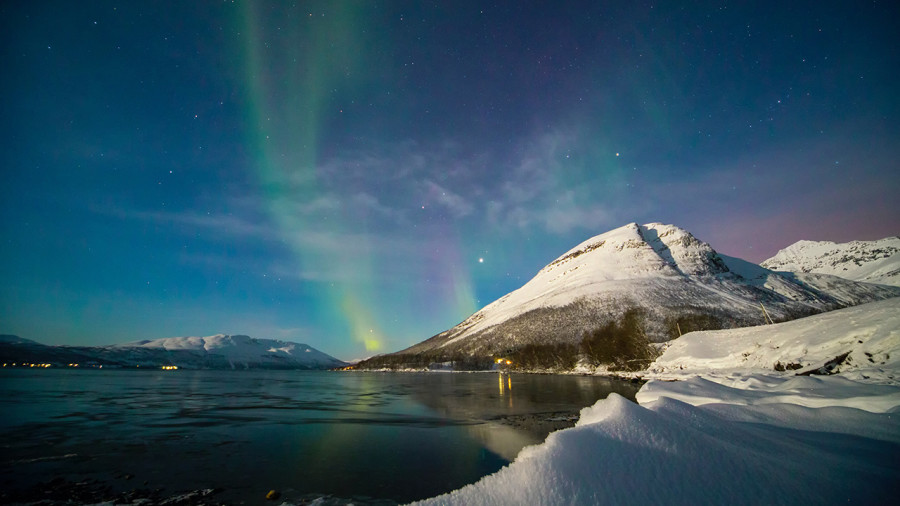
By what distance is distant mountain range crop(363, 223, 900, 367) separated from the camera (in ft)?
413

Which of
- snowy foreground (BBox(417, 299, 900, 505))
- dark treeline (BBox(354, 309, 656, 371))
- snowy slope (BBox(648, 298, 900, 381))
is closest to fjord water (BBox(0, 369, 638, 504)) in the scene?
snowy foreground (BBox(417, 299, 900, 505))

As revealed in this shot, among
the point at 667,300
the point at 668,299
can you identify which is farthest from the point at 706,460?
the point at 668,299

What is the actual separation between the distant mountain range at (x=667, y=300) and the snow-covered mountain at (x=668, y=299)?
28cm

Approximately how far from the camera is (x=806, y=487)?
13.0 ft

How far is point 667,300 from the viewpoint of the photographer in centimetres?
14088

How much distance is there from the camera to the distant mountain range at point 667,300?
12600 cm

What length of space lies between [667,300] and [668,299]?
1.35 meters

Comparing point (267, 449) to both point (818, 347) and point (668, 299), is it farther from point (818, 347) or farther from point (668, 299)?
point (668, 299)

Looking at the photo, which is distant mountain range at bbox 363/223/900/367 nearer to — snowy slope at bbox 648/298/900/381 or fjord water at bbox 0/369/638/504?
snowy slope at bbox 648/298/900/381

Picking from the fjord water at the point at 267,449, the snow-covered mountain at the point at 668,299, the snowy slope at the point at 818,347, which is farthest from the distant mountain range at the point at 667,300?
the fjord water at the point at 267,449

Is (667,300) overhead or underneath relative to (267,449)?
overhead

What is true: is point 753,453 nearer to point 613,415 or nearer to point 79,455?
point 613,415

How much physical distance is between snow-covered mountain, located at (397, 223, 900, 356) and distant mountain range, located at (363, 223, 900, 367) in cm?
28

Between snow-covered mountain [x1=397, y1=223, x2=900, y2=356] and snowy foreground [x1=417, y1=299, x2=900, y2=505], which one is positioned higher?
snow-covered mountain [x1=397, y1=223, x2=900, y2=356]
